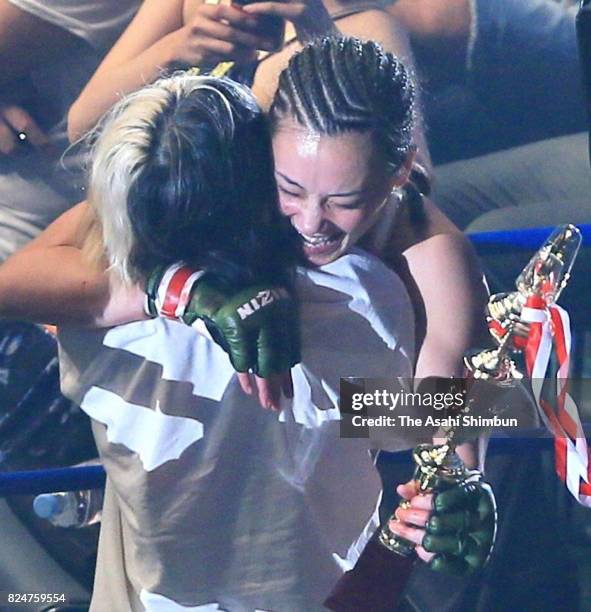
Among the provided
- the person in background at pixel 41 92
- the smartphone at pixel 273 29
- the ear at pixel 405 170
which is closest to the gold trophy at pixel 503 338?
the ear at pixel 405 170

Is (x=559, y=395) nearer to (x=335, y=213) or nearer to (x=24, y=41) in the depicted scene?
(x=335, y=213)

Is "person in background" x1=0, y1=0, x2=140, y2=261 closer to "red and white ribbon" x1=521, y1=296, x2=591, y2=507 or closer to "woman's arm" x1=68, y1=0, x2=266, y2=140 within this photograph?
"woman's arm" x1=68, y1=0, x2=266, y2=140

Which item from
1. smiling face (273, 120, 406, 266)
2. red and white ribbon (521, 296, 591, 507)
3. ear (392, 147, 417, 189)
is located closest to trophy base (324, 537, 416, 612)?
red and white ribbon (521, 296, 591, 507)

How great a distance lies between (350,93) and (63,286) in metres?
0.61

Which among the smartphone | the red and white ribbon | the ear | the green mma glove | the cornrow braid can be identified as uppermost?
the smartphone

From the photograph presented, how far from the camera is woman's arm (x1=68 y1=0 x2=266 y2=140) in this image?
173 centimetres

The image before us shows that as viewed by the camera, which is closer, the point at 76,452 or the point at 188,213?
the point at 188,213

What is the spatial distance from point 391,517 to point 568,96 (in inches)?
32.2

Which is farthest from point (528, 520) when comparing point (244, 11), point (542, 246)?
point (244, 11)

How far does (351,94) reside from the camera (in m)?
1.65

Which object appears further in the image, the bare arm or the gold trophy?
the bare arm

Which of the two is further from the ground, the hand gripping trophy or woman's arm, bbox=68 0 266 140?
woman's arm, bbox=68 0 266 140

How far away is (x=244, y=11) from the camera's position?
1724 millimetres

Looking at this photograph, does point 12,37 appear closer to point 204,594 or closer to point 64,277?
point 64,277
